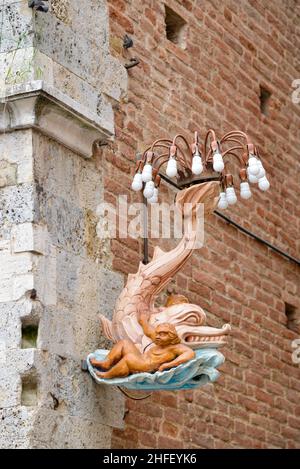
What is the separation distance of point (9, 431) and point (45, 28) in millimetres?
2286

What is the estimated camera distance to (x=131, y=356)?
684 cm

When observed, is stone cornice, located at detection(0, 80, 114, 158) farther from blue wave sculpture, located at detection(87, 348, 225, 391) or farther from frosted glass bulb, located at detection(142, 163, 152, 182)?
blue wave sculpture, located at detection(87, 348, 225, 391)

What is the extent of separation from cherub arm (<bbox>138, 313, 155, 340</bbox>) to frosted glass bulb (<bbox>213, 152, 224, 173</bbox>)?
0.93m

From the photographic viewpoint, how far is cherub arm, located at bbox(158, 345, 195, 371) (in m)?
6.71

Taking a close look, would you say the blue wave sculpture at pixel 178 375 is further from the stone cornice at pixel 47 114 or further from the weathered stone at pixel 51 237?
the stone cornice at pixel 47 114

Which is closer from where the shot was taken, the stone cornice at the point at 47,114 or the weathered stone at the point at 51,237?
the weathered stone at the point at 51,237

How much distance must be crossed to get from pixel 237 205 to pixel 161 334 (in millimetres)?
2793

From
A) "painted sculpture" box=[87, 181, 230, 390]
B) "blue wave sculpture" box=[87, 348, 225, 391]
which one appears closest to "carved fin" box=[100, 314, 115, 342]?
"painted sculpture" box=[87, 181, 230, 390]

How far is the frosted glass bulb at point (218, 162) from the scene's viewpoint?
6871 mm

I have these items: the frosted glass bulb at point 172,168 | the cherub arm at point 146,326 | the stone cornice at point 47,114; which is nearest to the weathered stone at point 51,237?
the stone cornice at point 47,114

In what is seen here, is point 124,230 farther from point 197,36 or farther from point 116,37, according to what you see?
point 197,36

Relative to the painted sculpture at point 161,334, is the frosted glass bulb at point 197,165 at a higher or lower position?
higher

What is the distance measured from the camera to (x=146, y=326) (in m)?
6.97
